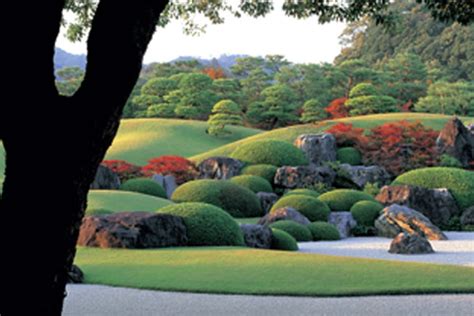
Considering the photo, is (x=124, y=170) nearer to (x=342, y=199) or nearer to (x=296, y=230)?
(x=342, y=199)

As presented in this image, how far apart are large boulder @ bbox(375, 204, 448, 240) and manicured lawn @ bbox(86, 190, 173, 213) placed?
6014 mm

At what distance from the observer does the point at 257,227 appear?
13227 millimetres

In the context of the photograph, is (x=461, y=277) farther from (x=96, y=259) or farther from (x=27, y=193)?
(x=27, y=193)

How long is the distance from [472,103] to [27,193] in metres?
40.4

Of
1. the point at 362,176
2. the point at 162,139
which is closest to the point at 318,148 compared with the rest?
the point at 362,176

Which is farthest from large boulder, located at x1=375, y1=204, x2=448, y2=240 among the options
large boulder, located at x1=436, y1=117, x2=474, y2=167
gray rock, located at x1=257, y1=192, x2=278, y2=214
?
large boulder, located at x1=436, y1=117, x2=474, y2=167

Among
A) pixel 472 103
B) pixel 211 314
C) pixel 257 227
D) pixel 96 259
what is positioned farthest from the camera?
pixel 472 103

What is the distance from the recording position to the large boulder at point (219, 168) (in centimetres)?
2469

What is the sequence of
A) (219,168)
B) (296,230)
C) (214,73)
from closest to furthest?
(296,230)
(219,168)
(214,73)

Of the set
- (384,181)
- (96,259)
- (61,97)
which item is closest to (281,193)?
(384,181)

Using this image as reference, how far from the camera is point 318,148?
26.9m

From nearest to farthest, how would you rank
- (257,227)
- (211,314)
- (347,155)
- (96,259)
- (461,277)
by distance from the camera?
(211,314)
(461,277)
(96,259)
(257,227)
(347,155)

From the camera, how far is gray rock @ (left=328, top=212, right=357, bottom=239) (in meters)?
17.3

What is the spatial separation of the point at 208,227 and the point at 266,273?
347cm
